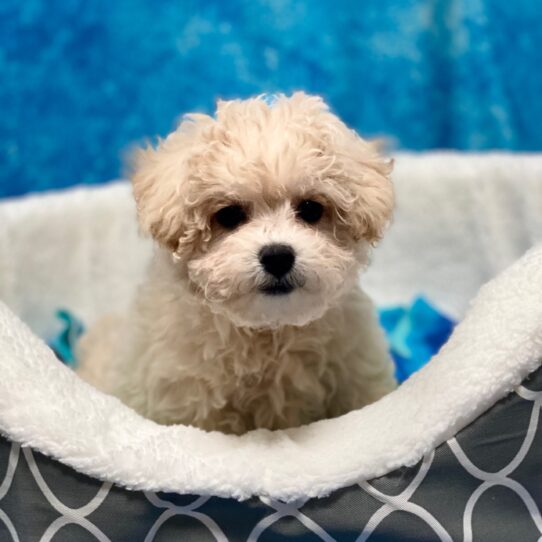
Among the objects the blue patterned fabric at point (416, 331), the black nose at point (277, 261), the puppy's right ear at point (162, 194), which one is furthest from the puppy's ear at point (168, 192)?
the blue patterned fabric at point (416, 331)

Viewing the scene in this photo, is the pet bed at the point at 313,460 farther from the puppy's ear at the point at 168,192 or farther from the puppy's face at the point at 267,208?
the puppy's ear at the point at 168,192

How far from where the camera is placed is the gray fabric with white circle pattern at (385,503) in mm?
1343

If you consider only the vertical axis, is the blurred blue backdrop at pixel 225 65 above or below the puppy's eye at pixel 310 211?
above

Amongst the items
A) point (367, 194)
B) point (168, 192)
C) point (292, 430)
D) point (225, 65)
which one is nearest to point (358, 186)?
point (367, 194)

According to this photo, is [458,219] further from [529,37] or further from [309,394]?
[309,394]

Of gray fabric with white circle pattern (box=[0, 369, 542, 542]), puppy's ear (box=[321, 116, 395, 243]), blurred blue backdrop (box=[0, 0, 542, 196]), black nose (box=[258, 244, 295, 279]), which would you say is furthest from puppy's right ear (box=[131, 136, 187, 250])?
blurred blue backdrop (box=[0, 0, 542, 196])

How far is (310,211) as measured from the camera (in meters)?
1.45

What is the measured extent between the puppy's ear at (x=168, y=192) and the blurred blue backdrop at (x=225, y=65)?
4.74ft

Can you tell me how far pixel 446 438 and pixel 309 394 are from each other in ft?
1.32

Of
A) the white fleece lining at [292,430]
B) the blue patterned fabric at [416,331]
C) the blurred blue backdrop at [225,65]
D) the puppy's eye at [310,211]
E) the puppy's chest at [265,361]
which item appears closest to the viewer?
the white fleece lining at [292,430]

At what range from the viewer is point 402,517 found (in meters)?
1.35

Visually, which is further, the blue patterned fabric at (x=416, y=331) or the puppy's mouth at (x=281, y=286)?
the blue patterned fabric at (x=416, y=331)

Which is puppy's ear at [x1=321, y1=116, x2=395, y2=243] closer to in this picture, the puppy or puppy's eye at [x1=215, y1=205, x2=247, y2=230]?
the puppy

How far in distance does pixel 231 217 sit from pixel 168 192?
12 cm
